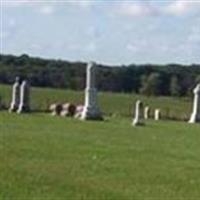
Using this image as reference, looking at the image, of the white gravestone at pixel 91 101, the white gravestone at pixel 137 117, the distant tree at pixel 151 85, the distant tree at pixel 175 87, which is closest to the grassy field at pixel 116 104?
the distant tree at pixel 175 87

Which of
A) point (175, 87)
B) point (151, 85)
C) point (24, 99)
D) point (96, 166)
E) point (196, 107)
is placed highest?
point (151, 85)

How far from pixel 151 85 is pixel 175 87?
17.9ft

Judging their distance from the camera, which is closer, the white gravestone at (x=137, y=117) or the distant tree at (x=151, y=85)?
the white gravestone at (x=137, y=117)

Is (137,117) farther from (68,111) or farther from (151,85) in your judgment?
(151,85)

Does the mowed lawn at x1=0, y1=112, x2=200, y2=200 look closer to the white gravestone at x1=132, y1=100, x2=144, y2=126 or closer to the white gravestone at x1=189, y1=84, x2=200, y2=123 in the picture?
the white gravestone at x1=132, y1=100, x2=144, y2=126

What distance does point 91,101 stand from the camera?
4381cm

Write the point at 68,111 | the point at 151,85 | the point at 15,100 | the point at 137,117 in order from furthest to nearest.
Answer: the point at 151,85 → the point at 15,100 → the point at 68,111 → the point at 137,117

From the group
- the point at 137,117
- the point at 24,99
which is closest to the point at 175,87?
the point at 24,99

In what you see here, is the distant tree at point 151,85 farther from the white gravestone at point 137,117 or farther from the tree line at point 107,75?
the white gravestone at point 137,117

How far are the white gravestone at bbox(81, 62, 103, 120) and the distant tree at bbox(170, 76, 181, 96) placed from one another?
50.5 m

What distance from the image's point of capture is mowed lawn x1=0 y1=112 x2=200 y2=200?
14.6 meters

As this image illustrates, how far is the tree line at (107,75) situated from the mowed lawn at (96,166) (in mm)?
67032

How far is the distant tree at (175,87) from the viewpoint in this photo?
9600 centimetres

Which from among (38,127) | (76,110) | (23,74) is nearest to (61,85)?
(23,74)
